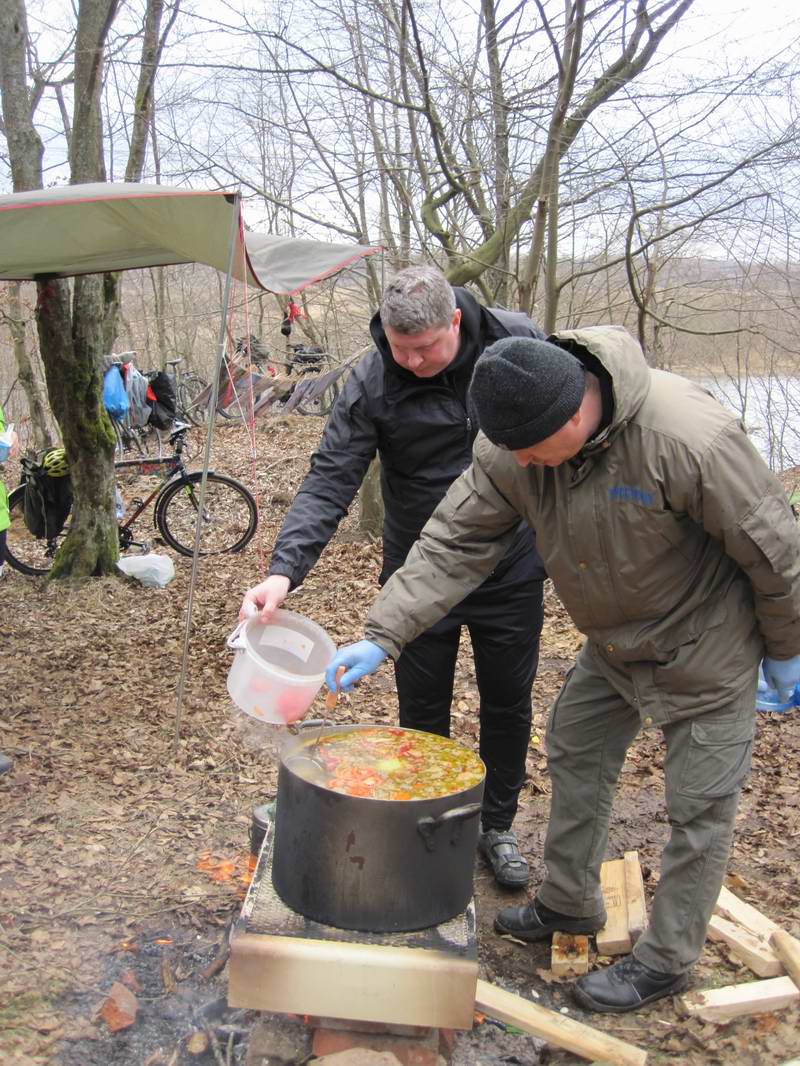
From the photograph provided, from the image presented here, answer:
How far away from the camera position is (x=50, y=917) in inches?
112

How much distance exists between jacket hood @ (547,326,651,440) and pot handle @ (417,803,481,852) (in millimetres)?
956

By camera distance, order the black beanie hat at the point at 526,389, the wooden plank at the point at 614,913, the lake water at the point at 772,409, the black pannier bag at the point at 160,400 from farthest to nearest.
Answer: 1. the black pannier bag at the point at 160,400
2. the lake water at the point at 772,409
3. the wooden plank at the point at 614,913
4. the black beanie hat at the point at 526,389

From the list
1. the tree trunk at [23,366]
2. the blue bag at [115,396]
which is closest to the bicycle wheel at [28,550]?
the blue bag at [115,396]

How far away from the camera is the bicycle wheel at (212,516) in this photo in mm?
8008

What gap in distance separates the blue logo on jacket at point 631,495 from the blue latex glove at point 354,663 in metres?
0.74

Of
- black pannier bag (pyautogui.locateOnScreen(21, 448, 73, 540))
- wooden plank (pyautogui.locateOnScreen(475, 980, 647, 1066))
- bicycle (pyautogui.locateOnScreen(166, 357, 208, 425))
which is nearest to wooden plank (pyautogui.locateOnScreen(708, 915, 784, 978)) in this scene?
wooden plank (pyautogui.locateOnScreen(475, 980, 647, 1066))

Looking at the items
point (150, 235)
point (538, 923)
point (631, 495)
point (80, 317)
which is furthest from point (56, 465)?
point (631, 495)

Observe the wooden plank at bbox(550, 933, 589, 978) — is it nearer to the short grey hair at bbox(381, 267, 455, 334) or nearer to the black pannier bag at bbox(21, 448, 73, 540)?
the short grey hair at bbox(381, 267, 455, 334)

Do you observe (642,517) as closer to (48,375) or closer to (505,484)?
(505,484)

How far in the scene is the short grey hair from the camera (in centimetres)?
250

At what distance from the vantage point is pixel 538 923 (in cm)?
275

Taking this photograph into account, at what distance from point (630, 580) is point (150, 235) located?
3.51 meters

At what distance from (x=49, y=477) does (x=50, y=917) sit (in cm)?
482

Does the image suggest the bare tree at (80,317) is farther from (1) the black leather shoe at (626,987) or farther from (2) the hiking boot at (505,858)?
(1) the black leather shoe at (626,987)
